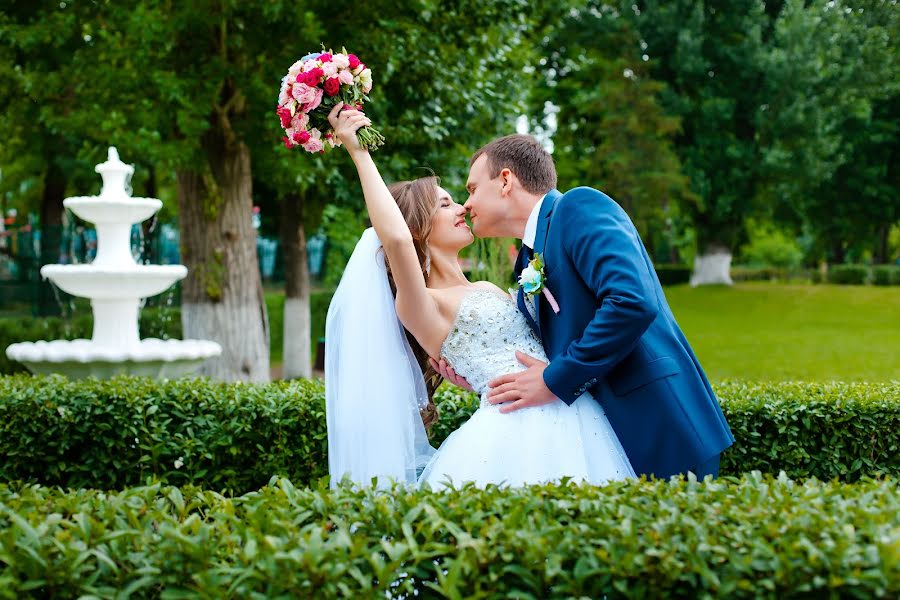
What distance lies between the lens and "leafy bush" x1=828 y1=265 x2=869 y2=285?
36.0m

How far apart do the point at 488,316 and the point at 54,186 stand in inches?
860

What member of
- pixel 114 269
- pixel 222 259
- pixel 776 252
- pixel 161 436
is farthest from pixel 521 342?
pixel 776 252

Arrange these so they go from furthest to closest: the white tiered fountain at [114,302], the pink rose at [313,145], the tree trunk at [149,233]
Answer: the tree trunk at [149,233] < the white tiered fountain at [114,302] < the pink rose at [313,145]

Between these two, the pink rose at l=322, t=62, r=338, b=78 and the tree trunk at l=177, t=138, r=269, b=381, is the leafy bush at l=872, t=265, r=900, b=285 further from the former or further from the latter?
the pink rose at l=322, t=62, r=338, b=78

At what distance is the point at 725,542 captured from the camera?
2.60m

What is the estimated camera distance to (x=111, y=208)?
1010 cm

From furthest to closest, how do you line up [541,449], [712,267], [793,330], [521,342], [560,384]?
[712,267] < [793,330] < [521,342] < [541,449] < [560,384]

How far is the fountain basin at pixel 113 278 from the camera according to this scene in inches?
380

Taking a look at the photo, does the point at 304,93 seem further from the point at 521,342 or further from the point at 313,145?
the point at 521,342

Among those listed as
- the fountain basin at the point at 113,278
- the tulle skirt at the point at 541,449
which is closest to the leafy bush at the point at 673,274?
the fountain basin at the point at 113,278

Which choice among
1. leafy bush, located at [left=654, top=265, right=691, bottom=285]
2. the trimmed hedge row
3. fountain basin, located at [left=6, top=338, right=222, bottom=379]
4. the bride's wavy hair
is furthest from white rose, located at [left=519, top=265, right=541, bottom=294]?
leafy bush, located at [left=654, top=265, right=691, bottom=285]

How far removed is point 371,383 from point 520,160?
3.71 ft

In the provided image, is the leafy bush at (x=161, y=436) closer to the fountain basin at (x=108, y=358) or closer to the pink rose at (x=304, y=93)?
the pink rose at (x=304, y=93)

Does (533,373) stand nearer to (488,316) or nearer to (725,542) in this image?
(488,316)
